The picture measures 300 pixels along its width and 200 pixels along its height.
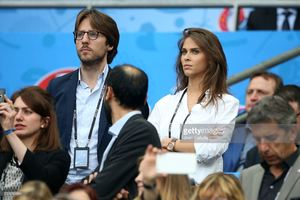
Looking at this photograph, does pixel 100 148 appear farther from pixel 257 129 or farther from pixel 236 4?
pixel 236 4

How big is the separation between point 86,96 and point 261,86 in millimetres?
1412

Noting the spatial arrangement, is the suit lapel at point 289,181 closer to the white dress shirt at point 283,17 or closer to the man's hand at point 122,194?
the man's hand at point 122,194

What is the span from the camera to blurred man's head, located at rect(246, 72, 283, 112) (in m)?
9.77

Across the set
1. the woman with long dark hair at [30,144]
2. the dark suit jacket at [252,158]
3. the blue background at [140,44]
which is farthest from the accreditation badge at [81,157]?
the blue background at [140,44]

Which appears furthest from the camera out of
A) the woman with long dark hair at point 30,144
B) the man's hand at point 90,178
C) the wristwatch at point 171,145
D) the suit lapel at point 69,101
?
the suit lapel at point 69,101

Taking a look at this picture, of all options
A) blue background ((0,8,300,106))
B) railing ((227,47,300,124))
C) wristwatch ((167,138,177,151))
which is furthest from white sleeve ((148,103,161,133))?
railing ((227,47,300,124))

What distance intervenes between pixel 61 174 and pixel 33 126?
0.46 m

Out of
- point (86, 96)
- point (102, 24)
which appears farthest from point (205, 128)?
point (102, 24)

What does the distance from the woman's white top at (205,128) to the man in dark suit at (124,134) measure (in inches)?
29.8

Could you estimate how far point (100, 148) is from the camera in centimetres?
902

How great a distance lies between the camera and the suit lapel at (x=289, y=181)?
26.5ft

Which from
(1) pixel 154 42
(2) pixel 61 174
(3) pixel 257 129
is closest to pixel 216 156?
(3) pixel 257 129

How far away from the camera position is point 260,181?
26.9 feet

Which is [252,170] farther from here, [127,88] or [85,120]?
[85,120]
